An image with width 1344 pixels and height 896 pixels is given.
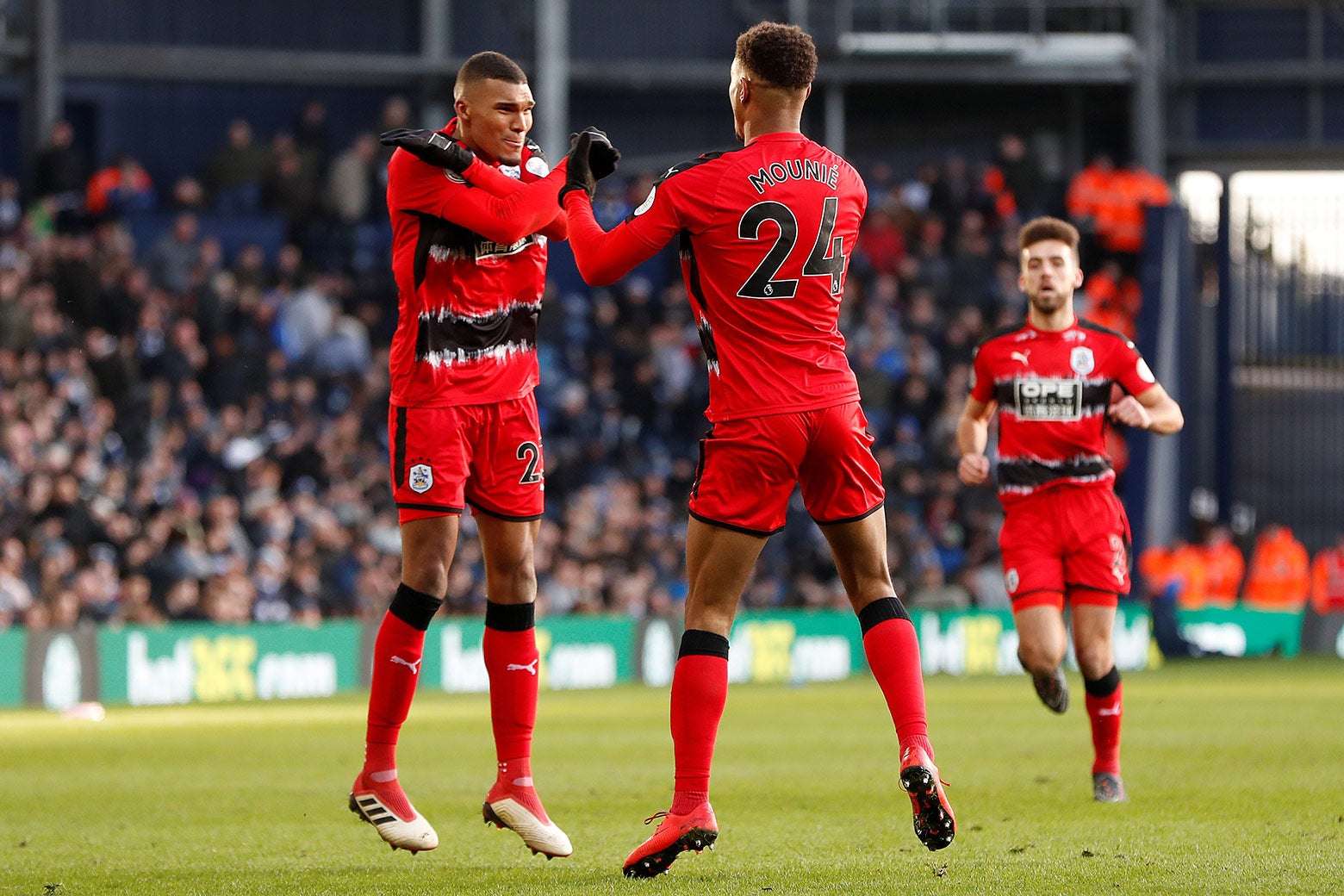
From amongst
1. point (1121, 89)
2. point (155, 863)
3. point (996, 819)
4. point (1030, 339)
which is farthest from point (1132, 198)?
point (155, 863)

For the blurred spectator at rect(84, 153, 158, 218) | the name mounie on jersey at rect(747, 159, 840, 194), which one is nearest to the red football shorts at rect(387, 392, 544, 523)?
the name mounie on jersey at rect(747, 159, 840, 194)

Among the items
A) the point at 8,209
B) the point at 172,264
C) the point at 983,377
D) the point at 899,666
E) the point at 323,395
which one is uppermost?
the point at 8,209

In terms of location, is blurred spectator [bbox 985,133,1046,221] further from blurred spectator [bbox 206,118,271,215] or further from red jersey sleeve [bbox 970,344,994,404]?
red jersey sleeve [bbox 970,344,994,404]

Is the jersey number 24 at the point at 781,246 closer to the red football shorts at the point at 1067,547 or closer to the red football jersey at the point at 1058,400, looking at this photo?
the red football shorts at the point at 1067,547

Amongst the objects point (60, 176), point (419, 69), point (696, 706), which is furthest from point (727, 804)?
point (419, 69)

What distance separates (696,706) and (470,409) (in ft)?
4.32

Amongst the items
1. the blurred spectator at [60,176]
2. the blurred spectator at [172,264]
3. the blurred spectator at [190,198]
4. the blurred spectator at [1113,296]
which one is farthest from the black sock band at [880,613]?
the blurred spectator at [1113,296]

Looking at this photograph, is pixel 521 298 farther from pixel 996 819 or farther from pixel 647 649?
pixel 647 649

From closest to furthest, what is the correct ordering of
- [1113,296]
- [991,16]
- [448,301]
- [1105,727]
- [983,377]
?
[448,301] → [1105,727] → [983,377] → [1113,296] → [991,16]

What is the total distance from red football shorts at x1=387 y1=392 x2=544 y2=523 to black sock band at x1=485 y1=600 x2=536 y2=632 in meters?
0.31

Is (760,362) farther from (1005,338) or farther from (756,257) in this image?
(1005,338)

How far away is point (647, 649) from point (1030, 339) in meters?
11.5

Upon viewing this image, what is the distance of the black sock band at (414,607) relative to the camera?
21.4 feet

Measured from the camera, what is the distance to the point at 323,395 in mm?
21016
